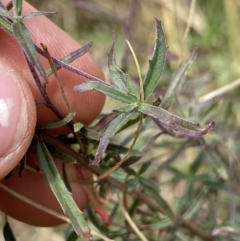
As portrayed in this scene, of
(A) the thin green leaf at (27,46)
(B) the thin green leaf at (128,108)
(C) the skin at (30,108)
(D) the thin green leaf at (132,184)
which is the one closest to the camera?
(A) the thin green leaf at (27,46)

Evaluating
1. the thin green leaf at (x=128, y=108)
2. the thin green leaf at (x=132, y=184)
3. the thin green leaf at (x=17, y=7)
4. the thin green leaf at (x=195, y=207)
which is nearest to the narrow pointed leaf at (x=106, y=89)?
the thin green leaf at (x=128, y=108)

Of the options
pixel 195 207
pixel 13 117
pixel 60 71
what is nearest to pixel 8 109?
pixel 13 117

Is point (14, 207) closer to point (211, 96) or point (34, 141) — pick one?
point (34, 141)

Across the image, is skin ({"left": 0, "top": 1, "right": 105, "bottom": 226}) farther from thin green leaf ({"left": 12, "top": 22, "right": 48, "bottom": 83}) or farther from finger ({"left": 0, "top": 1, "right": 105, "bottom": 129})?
thin green leaf ({"left": 12, "top": 22, "right": 48, "bottom": 83})

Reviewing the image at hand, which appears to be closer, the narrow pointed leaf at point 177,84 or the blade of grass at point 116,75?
the blade of grass at point 116,75

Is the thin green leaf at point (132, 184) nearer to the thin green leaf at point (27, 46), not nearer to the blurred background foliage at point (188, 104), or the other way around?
the blurred background foliage at point (188, 104)

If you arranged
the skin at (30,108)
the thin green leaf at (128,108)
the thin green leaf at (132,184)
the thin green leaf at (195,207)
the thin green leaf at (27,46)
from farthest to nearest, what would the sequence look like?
the thin green leaf at (195,207), the thin green leaf at (132,184), the skin at (30,108), the thin green leaf at (128,108), the thin green leaf at (27,46)
